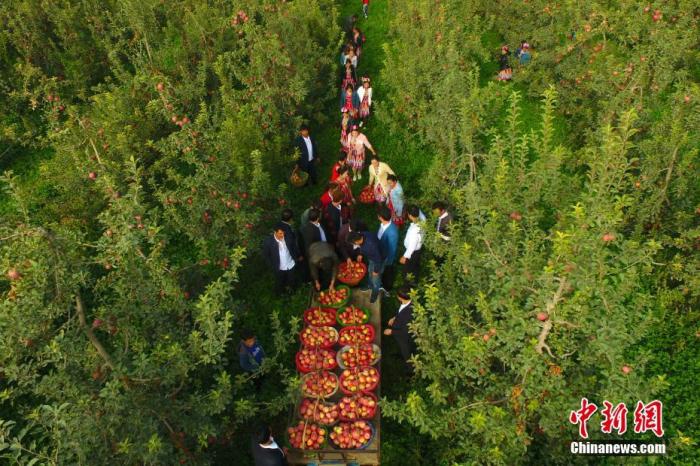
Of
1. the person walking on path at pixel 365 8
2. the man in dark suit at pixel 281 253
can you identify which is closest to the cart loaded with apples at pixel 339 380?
the man in dark suit at pixel 281 253

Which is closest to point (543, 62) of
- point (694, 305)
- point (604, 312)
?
point (694, 305)

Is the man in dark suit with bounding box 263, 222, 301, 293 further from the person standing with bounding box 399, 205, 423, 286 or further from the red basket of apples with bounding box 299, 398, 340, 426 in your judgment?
the red basket of apples with bounding box 299, 398, 340, 426

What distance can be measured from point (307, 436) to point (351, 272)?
2.93 metres

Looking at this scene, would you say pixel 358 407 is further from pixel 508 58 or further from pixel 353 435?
pixel 508 58

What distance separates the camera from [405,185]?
10.8 metres

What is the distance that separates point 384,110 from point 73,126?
7206 millimetres

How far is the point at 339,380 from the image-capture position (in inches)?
269

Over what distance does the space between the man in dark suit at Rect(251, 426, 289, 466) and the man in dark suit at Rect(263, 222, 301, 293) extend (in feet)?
9.54

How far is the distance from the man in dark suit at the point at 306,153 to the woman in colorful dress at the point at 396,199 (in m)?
2.26

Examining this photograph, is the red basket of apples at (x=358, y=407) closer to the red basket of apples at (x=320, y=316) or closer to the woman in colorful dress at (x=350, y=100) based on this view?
the red basket of apples at (x=320, y=316)

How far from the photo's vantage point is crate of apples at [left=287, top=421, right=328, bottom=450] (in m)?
6.09

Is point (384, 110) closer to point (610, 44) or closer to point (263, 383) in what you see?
point (610, 44)

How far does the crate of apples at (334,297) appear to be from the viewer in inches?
306

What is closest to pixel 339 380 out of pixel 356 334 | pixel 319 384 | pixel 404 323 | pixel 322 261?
pixel 319 384
